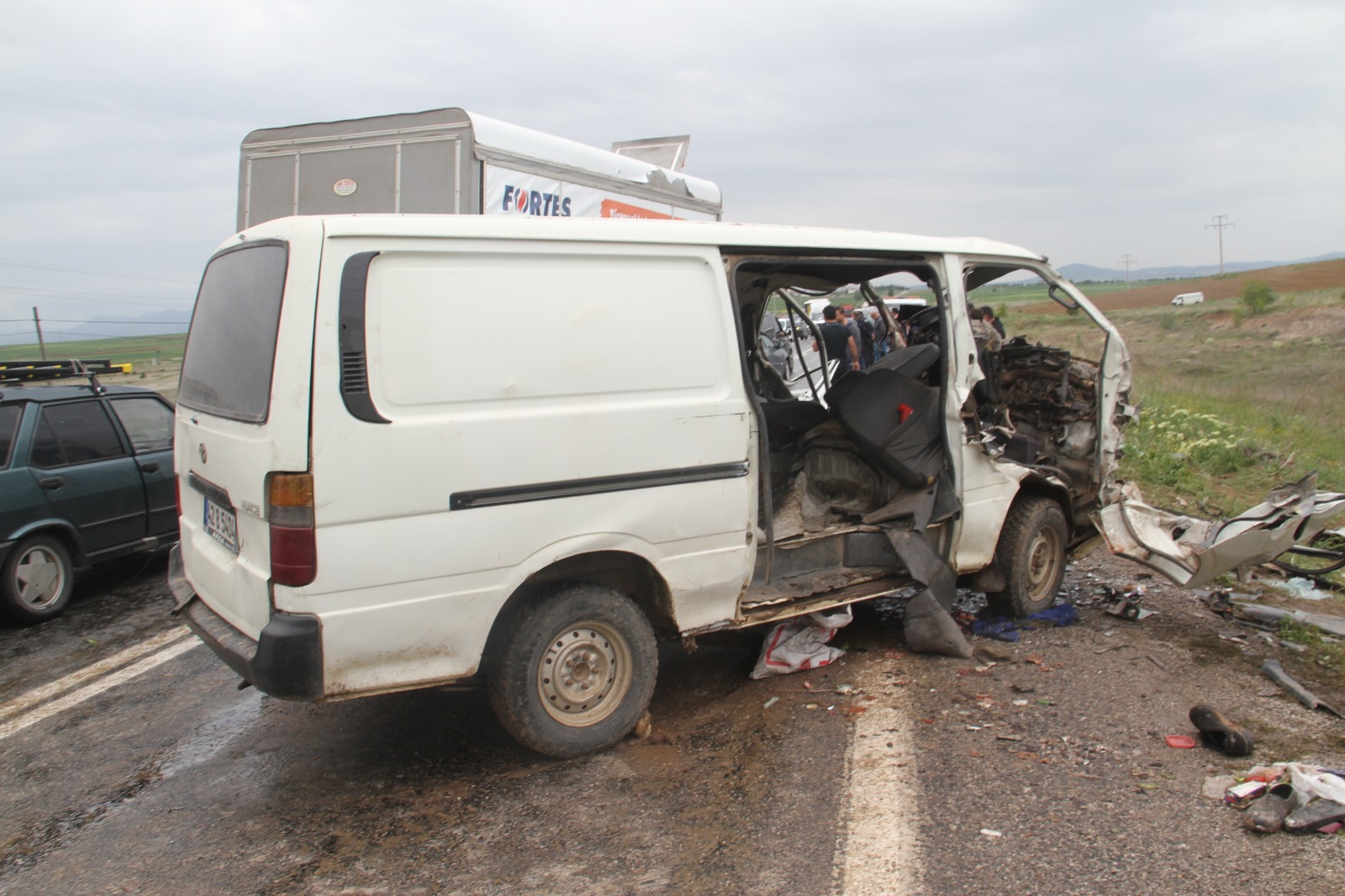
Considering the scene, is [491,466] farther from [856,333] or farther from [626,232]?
[856,333]

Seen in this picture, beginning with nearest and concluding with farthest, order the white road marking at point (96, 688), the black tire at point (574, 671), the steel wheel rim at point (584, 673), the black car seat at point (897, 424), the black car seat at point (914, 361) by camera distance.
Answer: the black tire at point (574, 671)
the steel wheel rim at point (584, 673)
the white road marking at point (96, 688)
the black car seat at point (897, 424)
the black car seat at point (914, 361)

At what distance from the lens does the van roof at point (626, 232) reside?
11.0 ft

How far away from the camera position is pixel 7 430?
623cm

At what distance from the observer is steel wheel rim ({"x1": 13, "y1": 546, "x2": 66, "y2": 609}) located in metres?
6.07

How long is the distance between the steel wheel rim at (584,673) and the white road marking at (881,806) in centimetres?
101

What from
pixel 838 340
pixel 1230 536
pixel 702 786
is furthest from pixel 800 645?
pixel 838 340

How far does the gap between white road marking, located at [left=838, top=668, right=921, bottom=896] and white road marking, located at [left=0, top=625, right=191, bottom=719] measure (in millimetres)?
4108

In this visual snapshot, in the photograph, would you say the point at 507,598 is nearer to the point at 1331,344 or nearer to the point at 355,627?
the point at 355,627

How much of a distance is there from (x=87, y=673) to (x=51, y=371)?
119 inches

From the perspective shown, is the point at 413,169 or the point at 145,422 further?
the point at 145,422

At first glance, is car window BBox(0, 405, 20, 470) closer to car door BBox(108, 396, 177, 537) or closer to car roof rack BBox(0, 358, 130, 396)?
car roof rack BBox(0, 358, 130, 396)

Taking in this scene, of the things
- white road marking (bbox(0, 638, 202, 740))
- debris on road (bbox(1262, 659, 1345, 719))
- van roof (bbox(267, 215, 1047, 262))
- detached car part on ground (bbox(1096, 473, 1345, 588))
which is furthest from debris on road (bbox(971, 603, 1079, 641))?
white road marking (bbox(0, 638, 202, 740))

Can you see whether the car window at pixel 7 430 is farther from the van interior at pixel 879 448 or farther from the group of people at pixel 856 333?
the group of people at pixel 856 333

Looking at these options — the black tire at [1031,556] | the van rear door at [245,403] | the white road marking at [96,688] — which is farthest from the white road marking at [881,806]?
the white road marking at [96,688]
